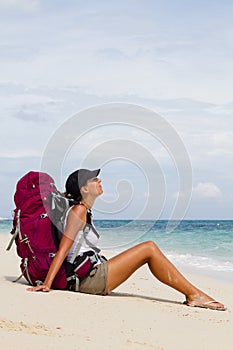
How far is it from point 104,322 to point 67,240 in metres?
1.01

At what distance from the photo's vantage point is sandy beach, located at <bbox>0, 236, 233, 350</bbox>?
419cm

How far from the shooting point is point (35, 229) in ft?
18.8

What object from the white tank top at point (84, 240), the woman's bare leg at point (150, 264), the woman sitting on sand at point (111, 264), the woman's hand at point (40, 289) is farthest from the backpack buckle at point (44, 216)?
the woman's bare leg at point (150, 264)

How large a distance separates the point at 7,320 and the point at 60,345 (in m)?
0.69

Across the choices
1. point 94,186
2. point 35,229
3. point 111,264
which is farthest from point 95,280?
point 94,186

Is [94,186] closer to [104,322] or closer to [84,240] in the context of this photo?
[84,240]

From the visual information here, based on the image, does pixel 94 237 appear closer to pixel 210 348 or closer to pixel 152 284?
pixel 210 348

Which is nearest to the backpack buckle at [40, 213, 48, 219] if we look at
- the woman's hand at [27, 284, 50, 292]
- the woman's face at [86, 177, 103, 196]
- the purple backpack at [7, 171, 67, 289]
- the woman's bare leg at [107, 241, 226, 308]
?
the purple backpack at [7, 171, 67, 289]

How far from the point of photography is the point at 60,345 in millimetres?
3975

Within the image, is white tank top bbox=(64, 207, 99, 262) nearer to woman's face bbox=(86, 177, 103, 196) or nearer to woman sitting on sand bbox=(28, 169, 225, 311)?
woman sitting on sand bbox=(28, 169, 225, 311)

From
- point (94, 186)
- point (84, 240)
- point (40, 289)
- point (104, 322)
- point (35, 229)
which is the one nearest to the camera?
point (104, 322)

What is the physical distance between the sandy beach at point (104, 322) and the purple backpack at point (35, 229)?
190mm

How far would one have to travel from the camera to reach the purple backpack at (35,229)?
575cm

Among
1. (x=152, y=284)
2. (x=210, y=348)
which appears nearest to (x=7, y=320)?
(x=210, y=348)
